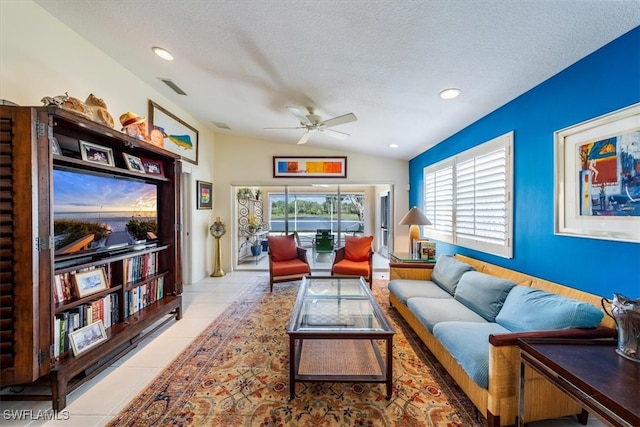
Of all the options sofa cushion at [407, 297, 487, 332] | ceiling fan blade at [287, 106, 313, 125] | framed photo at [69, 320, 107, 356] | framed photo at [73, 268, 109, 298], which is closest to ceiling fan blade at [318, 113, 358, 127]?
ceiling fan blade at [287, 106, 313, 125]

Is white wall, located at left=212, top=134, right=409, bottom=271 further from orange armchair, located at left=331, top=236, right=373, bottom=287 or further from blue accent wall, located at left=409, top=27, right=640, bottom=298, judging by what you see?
blue accent wall, located at left=409, top=27, right=640, bottom=298

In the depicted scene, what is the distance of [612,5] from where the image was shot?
1.36m

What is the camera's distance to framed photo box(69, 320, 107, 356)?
1.87m

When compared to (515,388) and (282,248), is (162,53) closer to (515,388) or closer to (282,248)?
(282,248)

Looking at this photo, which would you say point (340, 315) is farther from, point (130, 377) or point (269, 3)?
point (269, 3)

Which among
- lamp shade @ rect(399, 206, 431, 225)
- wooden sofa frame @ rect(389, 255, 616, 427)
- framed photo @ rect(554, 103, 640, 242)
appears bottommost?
wooden sofa frame @ rect(389, 255, 616, 427)

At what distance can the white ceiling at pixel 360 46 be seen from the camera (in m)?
1.54

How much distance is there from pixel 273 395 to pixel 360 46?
2.68 metres

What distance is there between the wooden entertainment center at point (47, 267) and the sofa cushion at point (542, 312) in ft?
10.4

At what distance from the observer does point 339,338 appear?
74.0 inches

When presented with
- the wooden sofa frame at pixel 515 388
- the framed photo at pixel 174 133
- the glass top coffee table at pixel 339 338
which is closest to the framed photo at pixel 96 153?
the framed photo at pixel 174 133

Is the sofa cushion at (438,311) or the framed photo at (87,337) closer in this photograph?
the framed photo at (87,337)

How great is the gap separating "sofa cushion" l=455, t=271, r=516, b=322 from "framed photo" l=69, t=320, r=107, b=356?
3.18m

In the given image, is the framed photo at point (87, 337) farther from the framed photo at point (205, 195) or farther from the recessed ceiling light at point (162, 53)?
the framed photo at point (205, 195)
